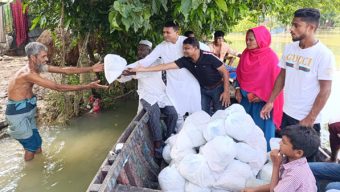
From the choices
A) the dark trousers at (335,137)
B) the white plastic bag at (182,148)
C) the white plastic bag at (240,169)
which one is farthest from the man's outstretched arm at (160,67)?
the dark trousers at (335,137)

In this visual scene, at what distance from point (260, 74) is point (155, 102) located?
1191mm

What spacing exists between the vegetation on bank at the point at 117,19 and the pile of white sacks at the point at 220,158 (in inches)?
39.0

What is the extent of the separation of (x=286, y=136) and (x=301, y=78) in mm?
724

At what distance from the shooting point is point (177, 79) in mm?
3520

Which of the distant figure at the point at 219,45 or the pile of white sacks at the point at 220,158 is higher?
the distant figure at the point at 219,45

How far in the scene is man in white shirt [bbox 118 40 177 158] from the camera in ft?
11.5

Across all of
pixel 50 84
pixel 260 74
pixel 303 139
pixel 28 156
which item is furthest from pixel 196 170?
pixel 28 156

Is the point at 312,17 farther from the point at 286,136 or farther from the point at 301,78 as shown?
the point at 286,136

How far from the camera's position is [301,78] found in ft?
7.93

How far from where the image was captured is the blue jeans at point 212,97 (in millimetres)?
3582

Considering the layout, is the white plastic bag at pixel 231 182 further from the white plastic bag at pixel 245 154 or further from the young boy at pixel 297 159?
the young boy at pixel 297 159

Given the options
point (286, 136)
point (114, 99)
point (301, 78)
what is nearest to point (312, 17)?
point (301, 78)

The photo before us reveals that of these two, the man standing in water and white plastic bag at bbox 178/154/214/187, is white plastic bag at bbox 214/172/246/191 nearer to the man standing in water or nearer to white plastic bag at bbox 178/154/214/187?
white plastic bag at bbox 178/154/214/187

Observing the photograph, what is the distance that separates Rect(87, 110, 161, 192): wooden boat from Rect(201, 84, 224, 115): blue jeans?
2.29ft
